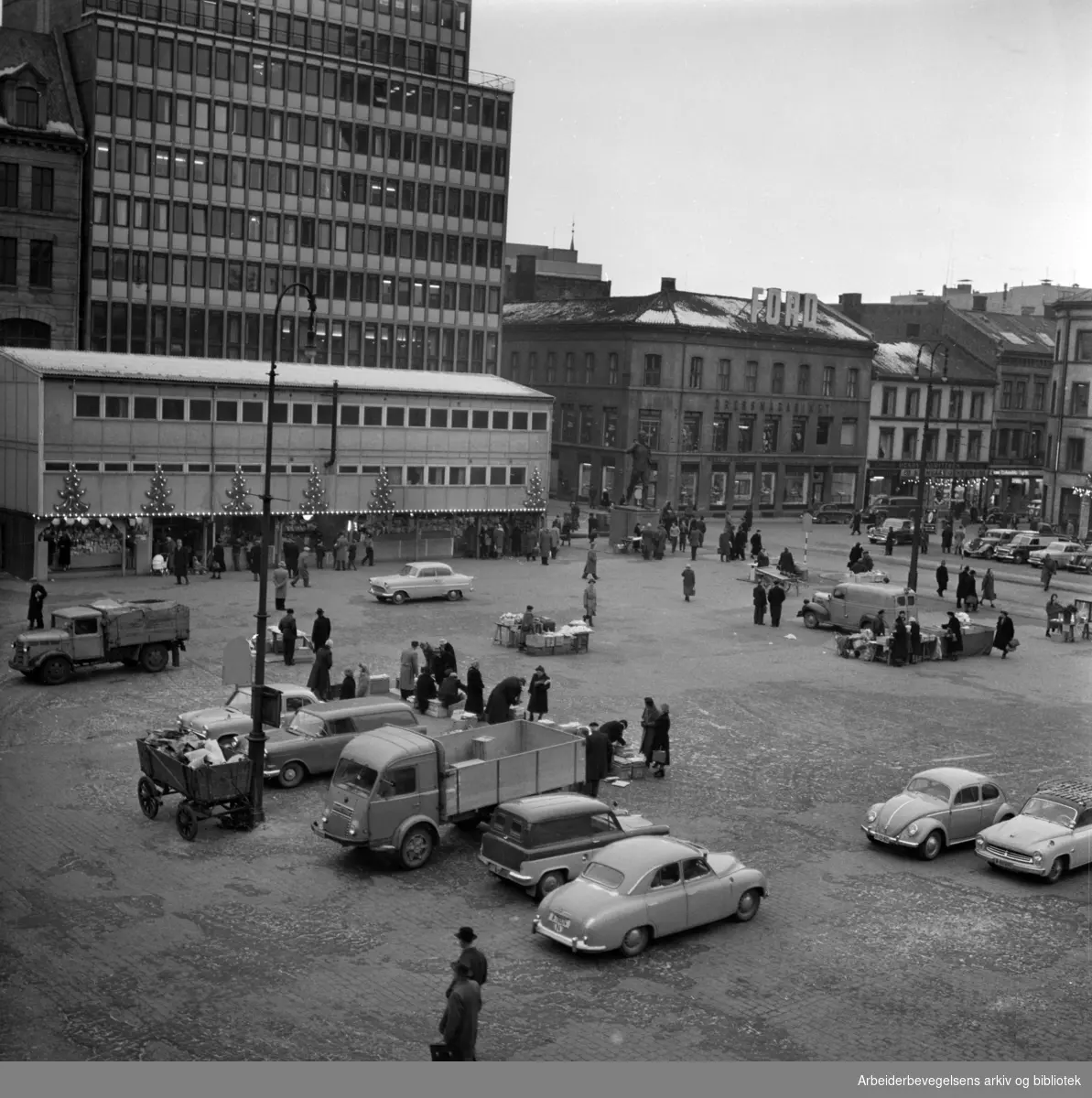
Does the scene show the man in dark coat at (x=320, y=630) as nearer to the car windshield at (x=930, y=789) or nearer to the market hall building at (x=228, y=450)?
the market hall building at (x=228, y=450)

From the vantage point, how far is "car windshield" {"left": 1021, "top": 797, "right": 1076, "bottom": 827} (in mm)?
20844

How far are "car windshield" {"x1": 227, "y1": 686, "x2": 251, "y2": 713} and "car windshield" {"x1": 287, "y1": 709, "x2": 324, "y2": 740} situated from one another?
54.3 inches

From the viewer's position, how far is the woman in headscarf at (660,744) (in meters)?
24.6

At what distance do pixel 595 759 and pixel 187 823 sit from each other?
668 centimetres

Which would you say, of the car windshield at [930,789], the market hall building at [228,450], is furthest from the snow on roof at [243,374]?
the car windshield at [930,789]

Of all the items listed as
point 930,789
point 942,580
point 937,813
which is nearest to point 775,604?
point 942,580

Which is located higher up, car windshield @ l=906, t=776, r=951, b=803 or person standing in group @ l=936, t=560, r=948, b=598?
person standing in group @ l=936, t=560, r=948, b=598

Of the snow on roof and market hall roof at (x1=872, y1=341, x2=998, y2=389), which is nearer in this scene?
the snow on roof

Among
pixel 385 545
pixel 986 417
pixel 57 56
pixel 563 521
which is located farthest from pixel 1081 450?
pixel 57 56

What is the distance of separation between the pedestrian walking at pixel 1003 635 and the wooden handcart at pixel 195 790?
2455 centimetres

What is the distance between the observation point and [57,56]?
66.4 m

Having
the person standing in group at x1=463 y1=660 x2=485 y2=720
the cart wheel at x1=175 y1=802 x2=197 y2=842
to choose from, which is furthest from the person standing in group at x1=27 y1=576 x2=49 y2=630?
the cart wheel at x1=175 y1=802 x2=197 y2=842

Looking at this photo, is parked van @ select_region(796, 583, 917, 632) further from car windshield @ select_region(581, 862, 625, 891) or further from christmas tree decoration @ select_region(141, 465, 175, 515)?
car windshield @ select_region(581, 862, 625, 891)

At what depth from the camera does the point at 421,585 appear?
143ft
